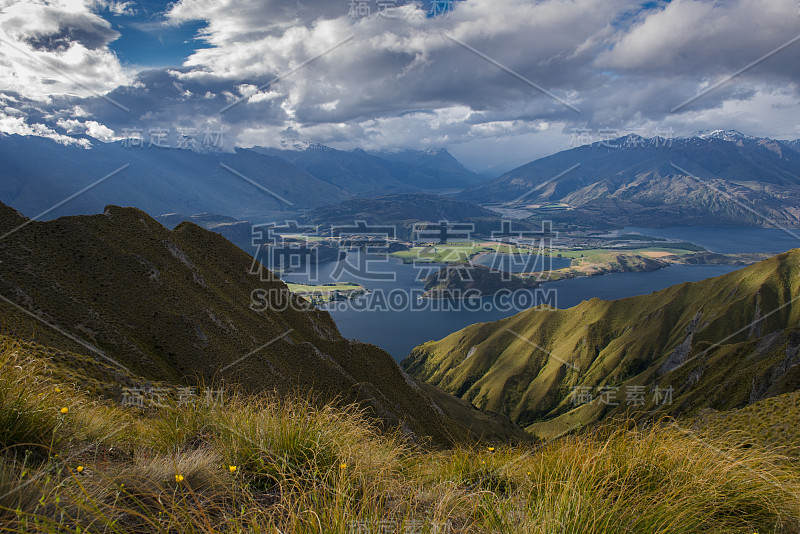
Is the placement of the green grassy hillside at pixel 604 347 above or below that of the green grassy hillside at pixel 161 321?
below

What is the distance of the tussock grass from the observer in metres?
3.80

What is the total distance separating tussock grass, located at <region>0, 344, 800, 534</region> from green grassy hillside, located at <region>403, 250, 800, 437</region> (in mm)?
79499

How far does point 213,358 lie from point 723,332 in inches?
4902

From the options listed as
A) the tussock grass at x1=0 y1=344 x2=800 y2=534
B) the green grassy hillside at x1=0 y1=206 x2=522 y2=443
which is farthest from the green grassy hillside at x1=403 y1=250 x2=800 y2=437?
the tussock grass at x1=0 y1=344 x2=800 y2=534

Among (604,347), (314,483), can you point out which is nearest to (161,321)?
(314,483)

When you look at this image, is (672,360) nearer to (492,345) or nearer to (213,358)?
(492,345)

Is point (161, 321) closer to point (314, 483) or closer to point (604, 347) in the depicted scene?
point (314, 483)

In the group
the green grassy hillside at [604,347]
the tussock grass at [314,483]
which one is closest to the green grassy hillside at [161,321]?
the tussock grass at [314,483]

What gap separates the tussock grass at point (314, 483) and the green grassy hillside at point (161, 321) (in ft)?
46.4

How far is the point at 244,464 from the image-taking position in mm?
5160

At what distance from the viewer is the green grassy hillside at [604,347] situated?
102m

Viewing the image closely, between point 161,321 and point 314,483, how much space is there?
122 ft

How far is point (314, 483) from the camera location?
4.45 meters

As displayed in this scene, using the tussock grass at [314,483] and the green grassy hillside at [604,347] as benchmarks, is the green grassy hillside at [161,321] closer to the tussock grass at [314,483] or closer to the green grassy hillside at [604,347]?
the tussock grass at [314,483]
